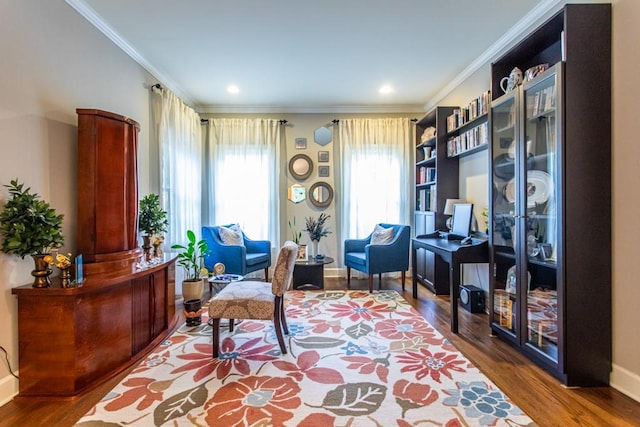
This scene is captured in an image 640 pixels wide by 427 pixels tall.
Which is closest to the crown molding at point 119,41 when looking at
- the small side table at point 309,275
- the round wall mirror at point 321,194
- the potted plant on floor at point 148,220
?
the potted plant on floor at point 148,220

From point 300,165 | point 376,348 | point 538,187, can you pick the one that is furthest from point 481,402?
point 300,165

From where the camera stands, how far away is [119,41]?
2971mm

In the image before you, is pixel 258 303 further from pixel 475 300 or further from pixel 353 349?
pixel 475 300

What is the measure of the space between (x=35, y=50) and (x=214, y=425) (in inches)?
104

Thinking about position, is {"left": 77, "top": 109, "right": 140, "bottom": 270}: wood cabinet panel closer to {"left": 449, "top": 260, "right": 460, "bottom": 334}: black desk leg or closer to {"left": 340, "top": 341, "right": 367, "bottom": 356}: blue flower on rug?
{"left": 340, "top": 341, "right": 367, "bottom": 356}: blue flower on rug

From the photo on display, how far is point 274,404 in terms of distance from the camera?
5.95ft

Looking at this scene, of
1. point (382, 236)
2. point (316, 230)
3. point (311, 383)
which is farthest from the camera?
point (316, 230)

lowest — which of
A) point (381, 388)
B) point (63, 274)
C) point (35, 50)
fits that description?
point (381, 388)

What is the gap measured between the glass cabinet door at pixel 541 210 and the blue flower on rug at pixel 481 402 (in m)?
0.56

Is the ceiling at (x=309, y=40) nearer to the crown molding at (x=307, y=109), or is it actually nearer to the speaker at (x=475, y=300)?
the crown molding at (x=307, y=109)

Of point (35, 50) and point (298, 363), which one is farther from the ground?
point (35, 50)

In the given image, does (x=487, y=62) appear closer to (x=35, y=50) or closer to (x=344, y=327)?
(x=344, y=327)

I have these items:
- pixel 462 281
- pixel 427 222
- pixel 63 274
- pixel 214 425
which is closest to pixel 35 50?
pixel 63 274

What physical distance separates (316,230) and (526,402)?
3.31 m
